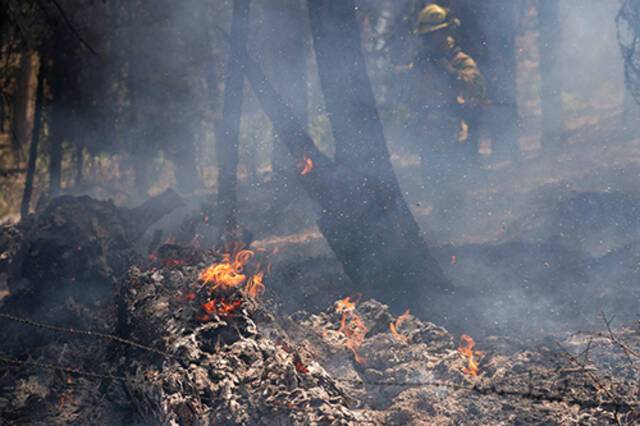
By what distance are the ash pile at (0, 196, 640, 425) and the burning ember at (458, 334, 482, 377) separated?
0.03 meters

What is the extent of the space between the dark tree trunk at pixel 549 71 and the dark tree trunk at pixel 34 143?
1654cm

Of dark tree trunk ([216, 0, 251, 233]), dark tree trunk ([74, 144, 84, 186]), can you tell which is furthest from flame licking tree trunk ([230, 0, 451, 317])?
dark tree trunk ([74, 144, 84, 186])

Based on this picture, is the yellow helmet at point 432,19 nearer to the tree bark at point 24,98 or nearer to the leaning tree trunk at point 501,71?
the leaning tree trunk at point 501,71

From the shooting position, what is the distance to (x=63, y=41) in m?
13.1

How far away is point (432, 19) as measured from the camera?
12.5 metres

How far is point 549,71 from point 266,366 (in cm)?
1974

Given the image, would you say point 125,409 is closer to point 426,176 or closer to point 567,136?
point 426,176

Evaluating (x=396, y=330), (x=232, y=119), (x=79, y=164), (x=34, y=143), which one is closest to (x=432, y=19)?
(x=232, y=119)

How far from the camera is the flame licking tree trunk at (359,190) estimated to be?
8695mm

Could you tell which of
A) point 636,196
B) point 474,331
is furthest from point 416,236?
point 636,196

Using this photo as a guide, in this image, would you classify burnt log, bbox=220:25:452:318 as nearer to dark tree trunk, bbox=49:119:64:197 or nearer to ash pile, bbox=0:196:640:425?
ash pile, bbox=0:196:640:425

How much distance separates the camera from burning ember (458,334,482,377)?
6.15 meters

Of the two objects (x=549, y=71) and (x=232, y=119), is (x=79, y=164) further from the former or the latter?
(x=549, y=71)

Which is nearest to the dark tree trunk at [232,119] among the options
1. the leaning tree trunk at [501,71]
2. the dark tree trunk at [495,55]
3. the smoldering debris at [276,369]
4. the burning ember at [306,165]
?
the burning ember at [306,165]
